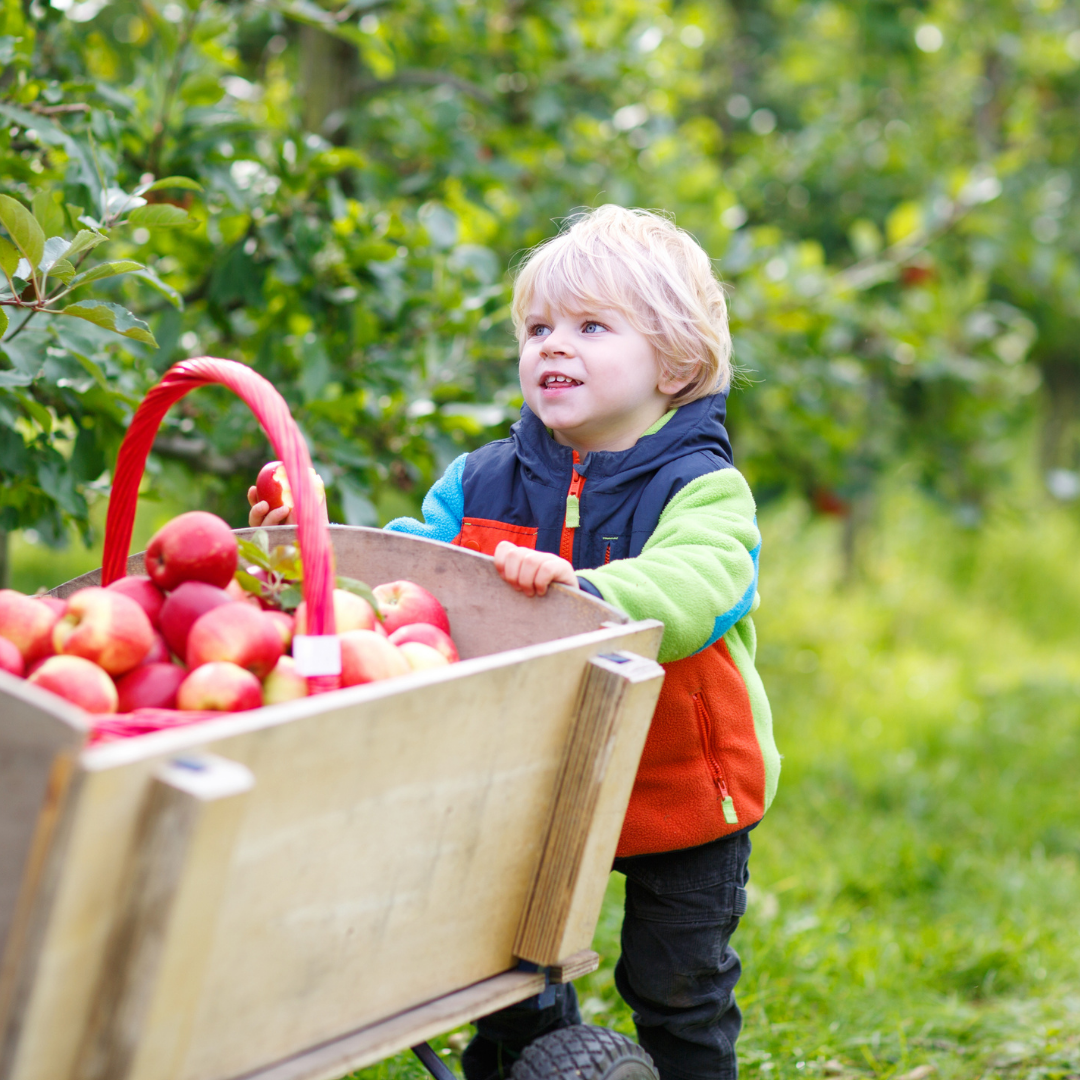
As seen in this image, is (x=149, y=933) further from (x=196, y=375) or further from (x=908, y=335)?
(x=908, y=335)

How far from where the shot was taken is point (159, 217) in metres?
1.75

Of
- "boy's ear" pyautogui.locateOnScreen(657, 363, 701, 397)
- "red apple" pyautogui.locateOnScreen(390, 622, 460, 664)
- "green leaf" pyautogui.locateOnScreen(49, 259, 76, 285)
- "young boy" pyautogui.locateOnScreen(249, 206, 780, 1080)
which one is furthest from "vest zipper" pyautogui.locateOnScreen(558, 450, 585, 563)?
"green leaf" pyautogui.locateOnScreen(49, 259, 76, 285)

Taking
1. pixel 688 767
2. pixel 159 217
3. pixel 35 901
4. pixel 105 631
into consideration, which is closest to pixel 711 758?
pixel 688 767

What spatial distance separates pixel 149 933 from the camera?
0.96 metres

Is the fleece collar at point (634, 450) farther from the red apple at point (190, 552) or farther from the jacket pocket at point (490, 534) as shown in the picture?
the red apple at point (190, 552)

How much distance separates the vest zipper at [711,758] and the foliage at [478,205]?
0.88m

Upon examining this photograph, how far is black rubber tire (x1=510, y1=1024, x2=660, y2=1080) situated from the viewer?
56.7 inches

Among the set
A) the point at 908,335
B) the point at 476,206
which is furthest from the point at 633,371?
the point at 908,335

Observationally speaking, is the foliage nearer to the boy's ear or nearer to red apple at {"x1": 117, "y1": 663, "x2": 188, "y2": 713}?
red apple at {"x1": 117, "y1": 663, "x2": 188, "y2": 713}

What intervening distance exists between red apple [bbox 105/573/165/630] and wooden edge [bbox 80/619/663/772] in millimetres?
264

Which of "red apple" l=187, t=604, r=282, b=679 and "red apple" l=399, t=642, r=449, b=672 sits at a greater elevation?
"red apple" l=187, t=604, r=282, b=679

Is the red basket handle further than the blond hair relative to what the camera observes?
No

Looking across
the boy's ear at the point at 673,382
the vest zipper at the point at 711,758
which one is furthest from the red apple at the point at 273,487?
the vest zipper at the point at 711,758

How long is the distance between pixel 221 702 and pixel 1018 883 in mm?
2447
